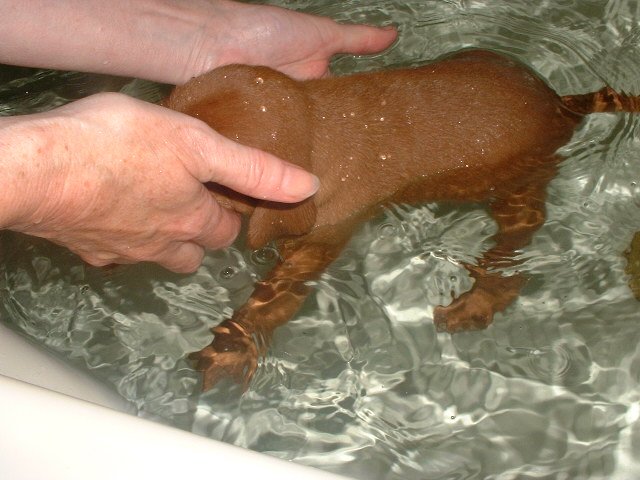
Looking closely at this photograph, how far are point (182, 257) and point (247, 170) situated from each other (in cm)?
46

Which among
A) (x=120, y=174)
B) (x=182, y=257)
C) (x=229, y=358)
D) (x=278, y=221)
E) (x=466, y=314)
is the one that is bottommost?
(x=229, y=358)

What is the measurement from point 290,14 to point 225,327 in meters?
1.11

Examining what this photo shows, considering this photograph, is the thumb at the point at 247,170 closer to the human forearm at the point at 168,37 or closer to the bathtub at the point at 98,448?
the bathtub at the point at 98,448

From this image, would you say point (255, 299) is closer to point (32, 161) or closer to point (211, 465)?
point (32, 161)

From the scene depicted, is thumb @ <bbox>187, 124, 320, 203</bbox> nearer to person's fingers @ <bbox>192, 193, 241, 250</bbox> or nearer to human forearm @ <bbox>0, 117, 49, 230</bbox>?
person's fingers @ <bbox>192, 193, 241, 250</bbox>

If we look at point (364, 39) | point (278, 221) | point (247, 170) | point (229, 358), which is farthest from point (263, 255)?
point (364, 39)

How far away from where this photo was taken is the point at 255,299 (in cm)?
212

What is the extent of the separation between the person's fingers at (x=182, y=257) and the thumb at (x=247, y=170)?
31 centimetres

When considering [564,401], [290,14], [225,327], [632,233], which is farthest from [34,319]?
[632,233]

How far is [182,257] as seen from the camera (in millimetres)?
2010

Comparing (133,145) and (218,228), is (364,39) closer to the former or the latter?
(218,228)

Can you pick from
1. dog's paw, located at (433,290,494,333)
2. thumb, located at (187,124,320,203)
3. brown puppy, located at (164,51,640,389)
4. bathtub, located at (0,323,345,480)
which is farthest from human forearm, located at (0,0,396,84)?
bathtub, located at (0,323,345,480)

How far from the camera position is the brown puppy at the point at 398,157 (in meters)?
2.05

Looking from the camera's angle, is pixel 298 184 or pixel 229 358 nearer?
pixel 298 184
